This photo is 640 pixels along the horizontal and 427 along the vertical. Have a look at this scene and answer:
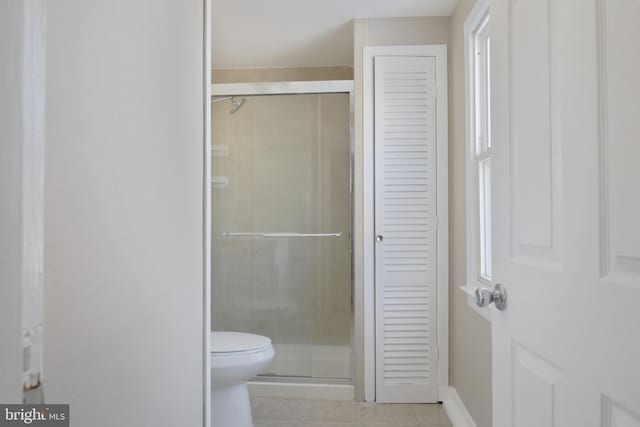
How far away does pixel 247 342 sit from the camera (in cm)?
215

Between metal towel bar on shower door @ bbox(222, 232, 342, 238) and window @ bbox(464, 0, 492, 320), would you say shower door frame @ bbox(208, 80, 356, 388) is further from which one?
window @ bbox(464, 0, 492, 320)

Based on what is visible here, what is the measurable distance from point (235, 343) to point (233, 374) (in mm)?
163

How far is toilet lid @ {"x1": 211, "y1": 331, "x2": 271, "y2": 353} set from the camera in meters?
2.04

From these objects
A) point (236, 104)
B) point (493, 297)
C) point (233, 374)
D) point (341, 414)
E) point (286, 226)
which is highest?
point (236, 104)

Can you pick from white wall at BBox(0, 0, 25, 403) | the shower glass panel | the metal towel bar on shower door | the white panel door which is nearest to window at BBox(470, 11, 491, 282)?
the shower glass panel

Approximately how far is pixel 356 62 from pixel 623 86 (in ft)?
7.27

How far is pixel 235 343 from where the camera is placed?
83.7 inches

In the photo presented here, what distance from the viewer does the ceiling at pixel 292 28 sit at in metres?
2.50

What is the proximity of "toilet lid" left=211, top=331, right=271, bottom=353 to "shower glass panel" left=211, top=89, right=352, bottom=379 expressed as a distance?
0.63 meters

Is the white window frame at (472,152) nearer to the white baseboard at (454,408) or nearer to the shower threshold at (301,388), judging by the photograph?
the white baseboard at (454,408)

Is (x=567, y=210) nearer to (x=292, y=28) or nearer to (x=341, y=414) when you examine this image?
(x=341, y=414)

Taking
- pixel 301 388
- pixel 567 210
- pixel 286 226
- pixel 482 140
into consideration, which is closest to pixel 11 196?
pixel 567 210

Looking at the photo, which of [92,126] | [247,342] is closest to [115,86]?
[92,126]

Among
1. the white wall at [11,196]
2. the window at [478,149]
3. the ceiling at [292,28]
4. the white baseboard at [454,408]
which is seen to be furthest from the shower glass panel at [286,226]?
the white wall at [11,196]
